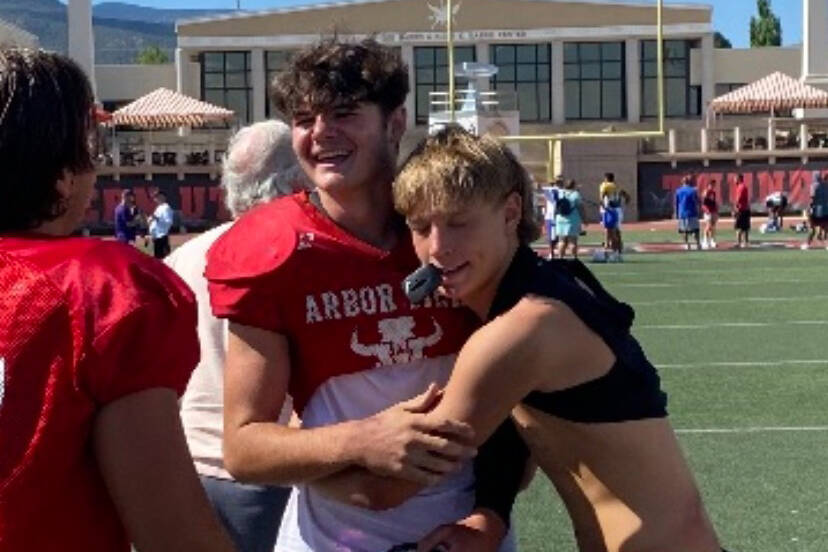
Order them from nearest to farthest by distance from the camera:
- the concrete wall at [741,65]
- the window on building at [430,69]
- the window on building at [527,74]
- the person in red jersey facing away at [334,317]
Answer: the person in red jersey facing away at [334,317]
the window on building at [430,69]
the window on building at [527,74]
the concrete wall at [741,65]

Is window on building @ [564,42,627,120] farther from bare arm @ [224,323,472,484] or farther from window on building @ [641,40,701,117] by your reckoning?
bare arm @ [224,323,472,484]

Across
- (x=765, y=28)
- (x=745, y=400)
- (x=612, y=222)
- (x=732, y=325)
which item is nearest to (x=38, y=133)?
(x=745, y=400)

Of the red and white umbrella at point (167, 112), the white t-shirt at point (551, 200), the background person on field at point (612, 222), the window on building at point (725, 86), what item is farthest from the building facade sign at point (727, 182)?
the window on building at point (725, 86)

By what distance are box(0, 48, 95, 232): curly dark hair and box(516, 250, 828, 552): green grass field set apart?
15.2ft

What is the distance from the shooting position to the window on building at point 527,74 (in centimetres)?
6556

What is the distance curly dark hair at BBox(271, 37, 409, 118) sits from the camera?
3.11 metres

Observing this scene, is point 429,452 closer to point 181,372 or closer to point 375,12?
point 181,372

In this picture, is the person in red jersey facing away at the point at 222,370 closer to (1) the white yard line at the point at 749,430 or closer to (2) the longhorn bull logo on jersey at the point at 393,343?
(2) the longhorn bull logo on jersey at the point at 393,343

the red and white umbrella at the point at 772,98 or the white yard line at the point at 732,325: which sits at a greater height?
the red and white umbrella at the point at 772,98

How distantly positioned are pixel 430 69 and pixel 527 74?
3712 mm

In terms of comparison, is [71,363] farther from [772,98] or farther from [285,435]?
[772,98]

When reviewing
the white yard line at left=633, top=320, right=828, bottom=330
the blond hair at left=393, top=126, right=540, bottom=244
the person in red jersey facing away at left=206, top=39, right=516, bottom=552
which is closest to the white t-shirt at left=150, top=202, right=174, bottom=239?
the white yard line at left=633, top=320, right=828, bottom=330

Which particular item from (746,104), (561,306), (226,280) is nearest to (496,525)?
(561,306)

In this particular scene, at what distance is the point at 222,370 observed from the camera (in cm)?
431
